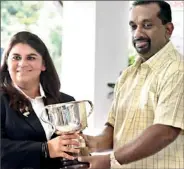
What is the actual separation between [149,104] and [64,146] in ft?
1.16

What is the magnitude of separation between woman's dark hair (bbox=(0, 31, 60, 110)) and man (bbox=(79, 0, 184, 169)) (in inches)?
11.6

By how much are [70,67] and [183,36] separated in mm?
935

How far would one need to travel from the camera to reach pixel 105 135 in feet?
5.31

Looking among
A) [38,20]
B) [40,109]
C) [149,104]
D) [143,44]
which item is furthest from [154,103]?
[38,20]

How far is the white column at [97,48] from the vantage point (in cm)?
285

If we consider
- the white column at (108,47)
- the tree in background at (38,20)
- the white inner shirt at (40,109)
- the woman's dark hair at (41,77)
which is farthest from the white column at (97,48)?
the white inner shirt at (40,109)

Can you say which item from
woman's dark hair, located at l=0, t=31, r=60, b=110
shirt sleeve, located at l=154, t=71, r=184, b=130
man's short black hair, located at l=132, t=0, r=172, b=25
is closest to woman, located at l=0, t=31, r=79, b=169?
woman's dark hair, located at l=0, t=31, r=60, b=110

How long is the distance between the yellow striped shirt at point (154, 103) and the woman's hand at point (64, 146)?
209 mm

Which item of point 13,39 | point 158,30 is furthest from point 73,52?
point 158,30

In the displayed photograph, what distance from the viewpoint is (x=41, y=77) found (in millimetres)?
1690

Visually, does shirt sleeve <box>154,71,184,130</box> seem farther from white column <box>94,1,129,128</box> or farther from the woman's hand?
white column <box>94,1,129,128</box>

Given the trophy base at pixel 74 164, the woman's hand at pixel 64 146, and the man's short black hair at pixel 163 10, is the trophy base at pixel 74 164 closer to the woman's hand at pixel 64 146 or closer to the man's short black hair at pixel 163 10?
the woman's hand at pixel 64 146

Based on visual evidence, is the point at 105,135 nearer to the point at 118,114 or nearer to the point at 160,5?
the point at 118,114

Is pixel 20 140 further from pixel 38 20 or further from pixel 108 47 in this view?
pixel 38 20
